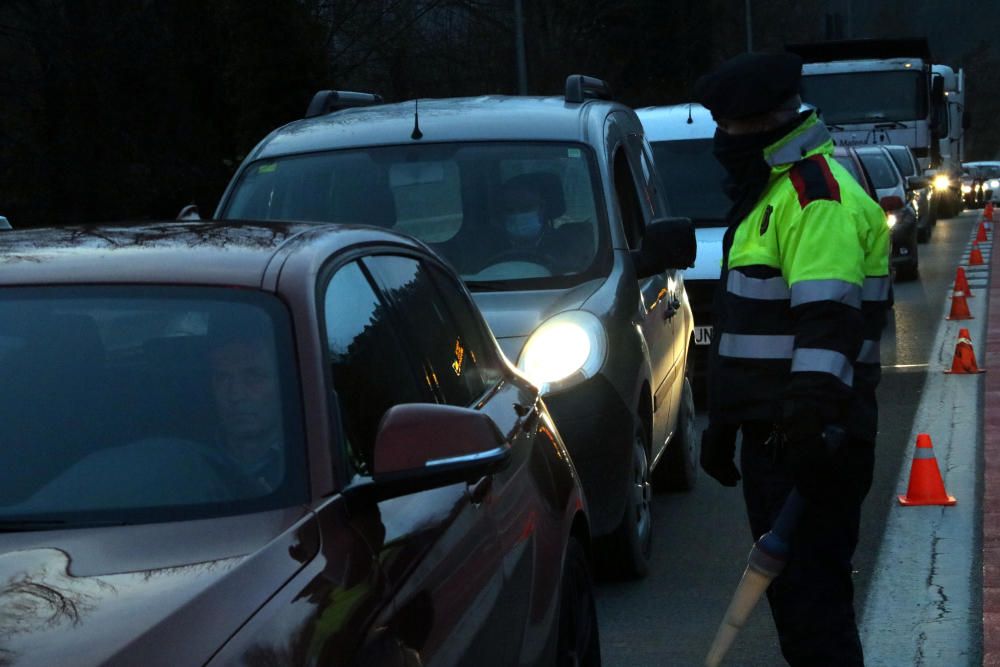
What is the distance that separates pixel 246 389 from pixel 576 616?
1.56 m

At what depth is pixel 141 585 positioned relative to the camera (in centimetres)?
265

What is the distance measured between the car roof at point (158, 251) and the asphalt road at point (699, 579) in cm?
248

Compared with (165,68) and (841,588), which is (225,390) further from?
(165,68)

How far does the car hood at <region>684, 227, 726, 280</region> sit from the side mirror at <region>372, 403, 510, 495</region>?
8.24 meters

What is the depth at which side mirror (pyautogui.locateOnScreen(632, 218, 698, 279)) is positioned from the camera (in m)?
7.15

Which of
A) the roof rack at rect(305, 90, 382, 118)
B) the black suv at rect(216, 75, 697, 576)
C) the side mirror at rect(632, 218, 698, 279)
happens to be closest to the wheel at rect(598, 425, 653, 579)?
the black suv at rect(216, 75, 697, 576)

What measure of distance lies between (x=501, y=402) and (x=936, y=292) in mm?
17431

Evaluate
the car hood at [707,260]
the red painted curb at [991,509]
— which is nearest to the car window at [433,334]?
the red painted curb at [991,509]

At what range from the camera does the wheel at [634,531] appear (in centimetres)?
672

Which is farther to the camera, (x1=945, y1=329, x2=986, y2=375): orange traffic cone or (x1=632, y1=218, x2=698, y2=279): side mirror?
(x1=945, y1=329, x2=986, y2=375): orange traffic cone

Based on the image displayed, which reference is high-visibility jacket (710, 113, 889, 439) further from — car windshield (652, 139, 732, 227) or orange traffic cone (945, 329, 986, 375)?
orange traffic cone (945, 329, 986, 375)

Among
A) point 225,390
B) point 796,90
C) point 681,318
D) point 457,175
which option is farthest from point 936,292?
point 225,390

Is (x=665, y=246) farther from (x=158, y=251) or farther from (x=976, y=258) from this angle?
(x=976, y=258)

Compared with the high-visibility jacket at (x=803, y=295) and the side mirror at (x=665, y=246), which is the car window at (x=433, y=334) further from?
the side mirror at (x=665, y=246)
